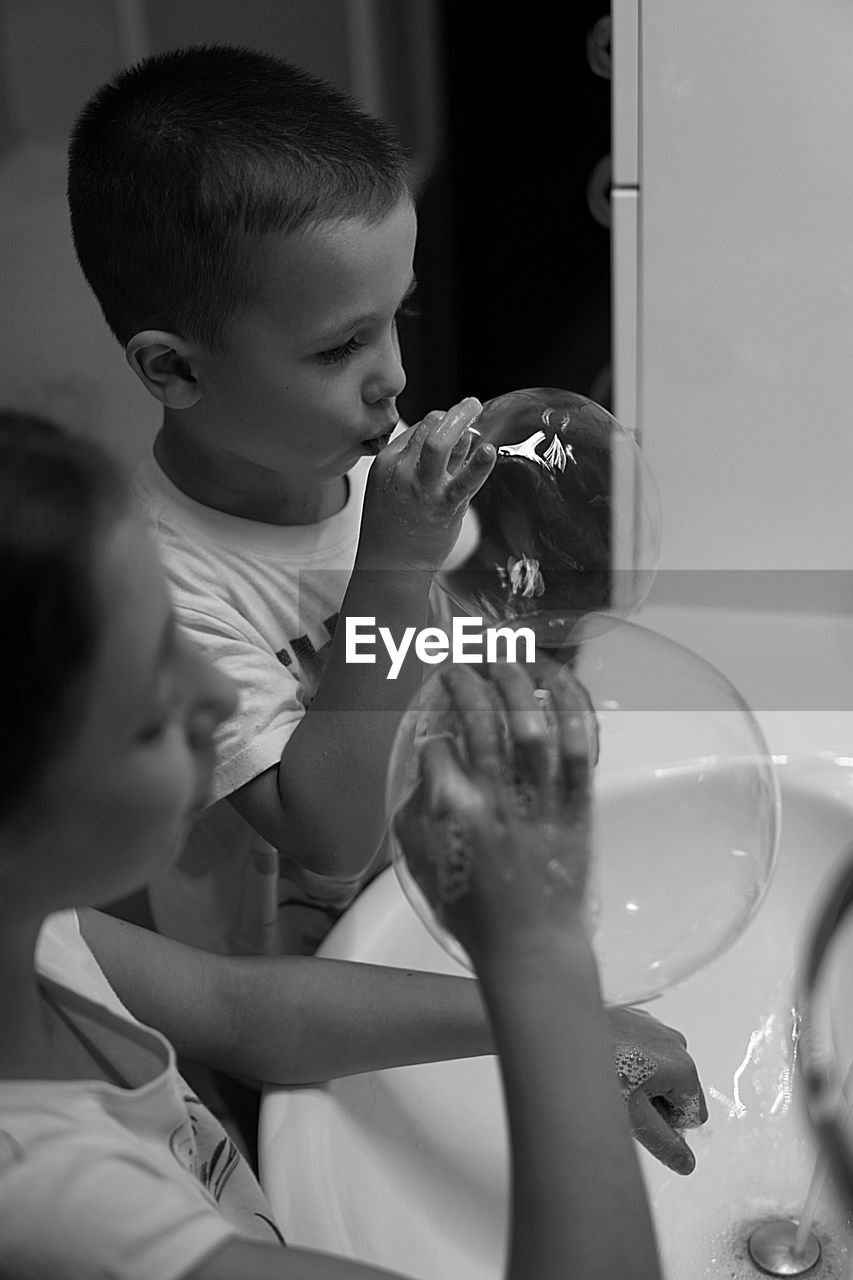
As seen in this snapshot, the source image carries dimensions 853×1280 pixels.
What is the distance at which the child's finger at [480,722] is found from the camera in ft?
1.24

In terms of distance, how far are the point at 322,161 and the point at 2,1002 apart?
15.7 inches

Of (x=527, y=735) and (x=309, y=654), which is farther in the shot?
(x=309, y=654)

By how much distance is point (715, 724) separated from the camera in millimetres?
494

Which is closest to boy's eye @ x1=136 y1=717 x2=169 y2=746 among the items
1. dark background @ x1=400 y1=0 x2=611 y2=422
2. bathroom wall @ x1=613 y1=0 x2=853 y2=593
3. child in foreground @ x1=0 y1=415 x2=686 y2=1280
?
child in foreground @ x1=0 y1=415 x2=686 y2=1280

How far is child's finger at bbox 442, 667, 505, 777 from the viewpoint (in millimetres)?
379

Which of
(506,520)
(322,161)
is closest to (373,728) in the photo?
(506,520)

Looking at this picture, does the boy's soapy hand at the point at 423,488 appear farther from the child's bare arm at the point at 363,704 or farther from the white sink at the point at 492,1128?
the white sink at the point at 492,1128

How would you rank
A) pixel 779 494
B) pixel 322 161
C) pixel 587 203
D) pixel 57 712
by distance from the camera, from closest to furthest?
1. pixel 57 712
2. pixel 322 161
3. pixel 779 494
4. pixel 587 203

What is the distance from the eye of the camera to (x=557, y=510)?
2.09 feet

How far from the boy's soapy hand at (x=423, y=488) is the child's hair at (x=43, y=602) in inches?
10.2

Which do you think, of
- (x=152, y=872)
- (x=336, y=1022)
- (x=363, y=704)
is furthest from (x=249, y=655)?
(x=152, y=872)

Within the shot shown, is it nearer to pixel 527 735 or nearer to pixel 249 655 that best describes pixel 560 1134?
pixel 527 735

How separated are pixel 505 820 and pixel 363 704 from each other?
0.28 m

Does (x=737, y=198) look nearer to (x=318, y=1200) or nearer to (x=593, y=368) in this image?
(x=593, y=368)
